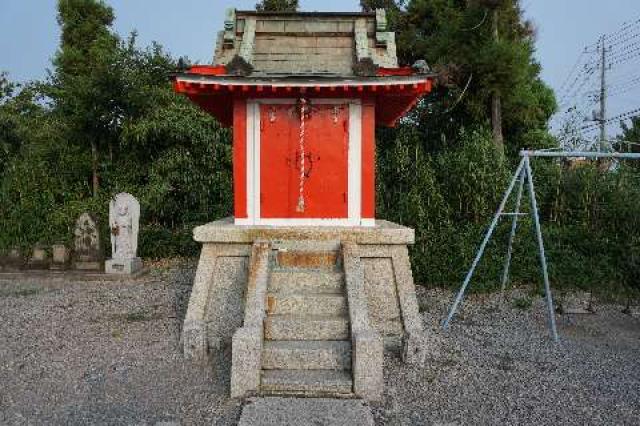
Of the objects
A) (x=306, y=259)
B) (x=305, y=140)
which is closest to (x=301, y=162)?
(x=305, y=140)

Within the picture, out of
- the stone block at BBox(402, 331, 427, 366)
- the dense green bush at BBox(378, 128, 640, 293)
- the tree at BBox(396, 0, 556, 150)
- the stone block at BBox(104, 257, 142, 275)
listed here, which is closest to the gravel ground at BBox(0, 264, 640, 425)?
the stone block at BBox(402, 331, 427, 366)

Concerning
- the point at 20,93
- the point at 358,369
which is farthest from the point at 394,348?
the point at 20,93

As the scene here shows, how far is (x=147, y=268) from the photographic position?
41.9ft

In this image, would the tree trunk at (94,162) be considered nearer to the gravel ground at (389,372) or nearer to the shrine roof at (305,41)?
the gravel ground at (389,372)

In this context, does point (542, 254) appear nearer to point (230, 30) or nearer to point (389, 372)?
point (389, 372)

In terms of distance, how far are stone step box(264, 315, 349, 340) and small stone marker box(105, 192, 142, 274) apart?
7.53 metres

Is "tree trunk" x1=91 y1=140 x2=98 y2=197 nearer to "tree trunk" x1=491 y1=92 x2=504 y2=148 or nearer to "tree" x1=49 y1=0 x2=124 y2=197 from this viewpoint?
"tree" x1=49 y1=0 x2=124 y2=197

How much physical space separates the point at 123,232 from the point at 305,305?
25.8ft

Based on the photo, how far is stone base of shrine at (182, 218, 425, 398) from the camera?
585 centimetres

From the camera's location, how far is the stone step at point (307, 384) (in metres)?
4.57

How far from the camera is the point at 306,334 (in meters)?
5.20

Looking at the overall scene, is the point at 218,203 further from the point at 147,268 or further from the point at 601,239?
the point at 601,239

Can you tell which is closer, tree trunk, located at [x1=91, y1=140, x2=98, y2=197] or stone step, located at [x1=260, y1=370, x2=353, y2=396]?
stone step, located at [x1=260, y1=370, x2=353, y2=396]

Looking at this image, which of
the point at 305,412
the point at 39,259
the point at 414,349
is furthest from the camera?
the point at 39,259
